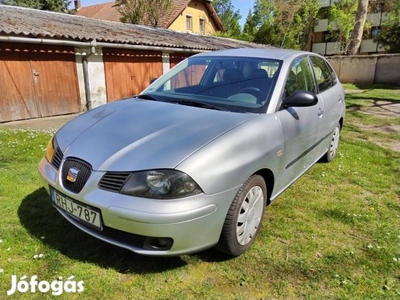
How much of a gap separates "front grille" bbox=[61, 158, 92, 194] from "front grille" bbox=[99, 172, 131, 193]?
0.48ft

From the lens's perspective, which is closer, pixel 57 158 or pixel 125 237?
pixel 125 237

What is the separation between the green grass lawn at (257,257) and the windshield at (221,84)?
48.8 inches

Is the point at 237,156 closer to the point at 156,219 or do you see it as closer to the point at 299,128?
the point at 156,219

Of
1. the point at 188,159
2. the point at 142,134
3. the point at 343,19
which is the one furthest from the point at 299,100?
the point at 343,19

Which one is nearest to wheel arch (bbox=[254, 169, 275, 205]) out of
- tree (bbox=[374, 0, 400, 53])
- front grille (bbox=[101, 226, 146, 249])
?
front grille (bbox=[101, 226, 146, 249])

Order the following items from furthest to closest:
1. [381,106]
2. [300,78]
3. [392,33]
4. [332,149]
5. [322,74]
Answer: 1. [392,33]
2. [381,106]
3. [332,149]
4. [322,74]
5. [300,78]

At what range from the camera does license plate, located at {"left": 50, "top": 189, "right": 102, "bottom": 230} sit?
6.74 ft

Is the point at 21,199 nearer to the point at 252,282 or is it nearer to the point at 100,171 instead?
the point at 100,171

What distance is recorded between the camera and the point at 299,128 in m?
3.01

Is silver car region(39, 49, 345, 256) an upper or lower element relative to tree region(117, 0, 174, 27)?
lower

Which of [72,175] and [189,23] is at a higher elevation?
[189,23]

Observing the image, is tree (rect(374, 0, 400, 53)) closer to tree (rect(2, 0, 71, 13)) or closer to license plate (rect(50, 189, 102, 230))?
tree (rect(2, 0, 71, 13))

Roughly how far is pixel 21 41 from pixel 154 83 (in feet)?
21.0

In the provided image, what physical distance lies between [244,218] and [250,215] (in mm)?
91
